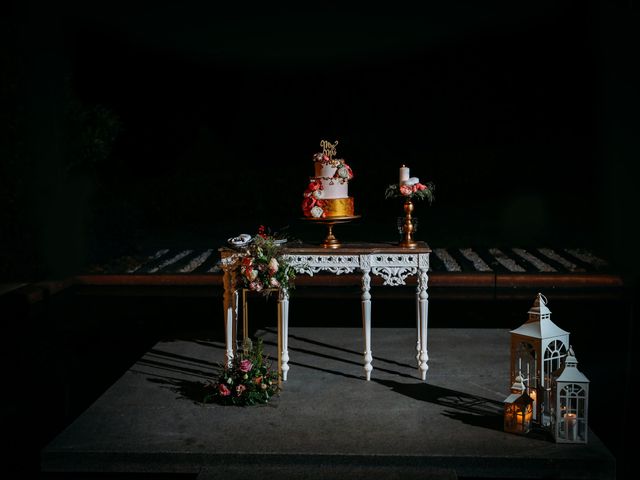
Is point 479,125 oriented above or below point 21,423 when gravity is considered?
above

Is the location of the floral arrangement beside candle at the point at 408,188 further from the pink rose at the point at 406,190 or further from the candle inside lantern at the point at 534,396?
the candle inside lantern at the point at 534,396

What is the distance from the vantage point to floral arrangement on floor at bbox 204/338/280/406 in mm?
4965

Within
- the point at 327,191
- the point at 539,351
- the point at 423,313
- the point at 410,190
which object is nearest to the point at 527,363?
the point at 539,351

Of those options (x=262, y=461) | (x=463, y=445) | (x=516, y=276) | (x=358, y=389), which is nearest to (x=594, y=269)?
(x=516, y=276)

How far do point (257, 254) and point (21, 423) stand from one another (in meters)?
1.82

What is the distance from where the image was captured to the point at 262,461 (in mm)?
4164

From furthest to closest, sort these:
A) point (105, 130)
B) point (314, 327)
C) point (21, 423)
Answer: point (105, 130) → point (314, 327) → point (21, 423)

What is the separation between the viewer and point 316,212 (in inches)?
219

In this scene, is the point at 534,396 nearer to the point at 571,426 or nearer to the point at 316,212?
the point at 571,426

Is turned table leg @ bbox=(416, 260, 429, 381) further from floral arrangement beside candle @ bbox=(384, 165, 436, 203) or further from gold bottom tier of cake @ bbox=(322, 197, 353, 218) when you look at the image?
gold bottom tier of cake @ bbox=(322, 197, 353, 218)

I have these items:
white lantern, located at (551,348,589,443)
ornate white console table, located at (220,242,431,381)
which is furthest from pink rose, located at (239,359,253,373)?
white lantern, located at (551,348,589,443)

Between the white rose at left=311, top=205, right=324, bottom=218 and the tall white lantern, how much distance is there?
163 cm

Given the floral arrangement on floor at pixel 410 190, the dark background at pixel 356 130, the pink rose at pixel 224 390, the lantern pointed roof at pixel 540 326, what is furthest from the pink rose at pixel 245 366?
the dark background at pixel 356 130

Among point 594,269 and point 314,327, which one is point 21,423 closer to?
point 314,327
